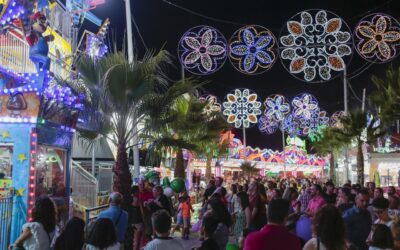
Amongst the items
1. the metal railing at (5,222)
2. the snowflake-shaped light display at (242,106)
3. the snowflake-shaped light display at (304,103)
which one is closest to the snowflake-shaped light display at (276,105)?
the snowflake-shaped light display at (304,103)

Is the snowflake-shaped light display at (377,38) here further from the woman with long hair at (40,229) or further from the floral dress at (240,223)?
the woman with long hair at (40,229)

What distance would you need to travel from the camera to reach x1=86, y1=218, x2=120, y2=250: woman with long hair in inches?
199

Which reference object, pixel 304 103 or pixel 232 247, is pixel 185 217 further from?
pixel 304 103

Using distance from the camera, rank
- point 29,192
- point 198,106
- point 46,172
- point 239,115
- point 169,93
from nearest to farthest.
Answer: point 29,192, point 169,93, point 46,172, point 198,106, point 239,115

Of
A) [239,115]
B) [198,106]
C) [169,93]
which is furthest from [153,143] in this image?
[239,115]

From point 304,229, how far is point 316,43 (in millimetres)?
10033

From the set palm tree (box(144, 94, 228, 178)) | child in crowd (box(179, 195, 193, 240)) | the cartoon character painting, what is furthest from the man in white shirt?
palm tree (box(144, 94, 228, 178))

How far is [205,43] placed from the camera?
1712 cm

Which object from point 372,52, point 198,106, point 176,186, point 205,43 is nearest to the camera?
point 372,52

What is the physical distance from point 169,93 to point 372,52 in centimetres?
727

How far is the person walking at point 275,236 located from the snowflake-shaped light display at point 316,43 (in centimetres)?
1225

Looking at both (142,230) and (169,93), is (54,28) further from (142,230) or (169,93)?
(142,230)

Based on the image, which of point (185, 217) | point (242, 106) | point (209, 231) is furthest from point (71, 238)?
point (242, 106)

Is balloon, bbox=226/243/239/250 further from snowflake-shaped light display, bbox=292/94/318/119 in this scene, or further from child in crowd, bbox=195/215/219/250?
snowflake-shaped light display, bbox=292/94/318/119
